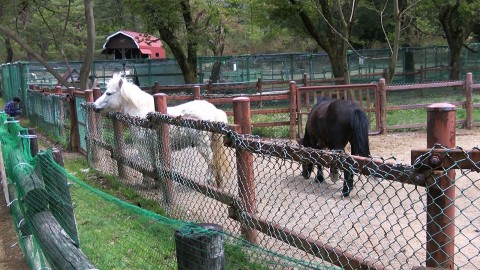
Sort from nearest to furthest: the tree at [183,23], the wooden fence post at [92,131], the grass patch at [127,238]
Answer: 1. the grass patch at [127,238]
2. the wooden fence post at [92,131]
3. the tree at [183,23]

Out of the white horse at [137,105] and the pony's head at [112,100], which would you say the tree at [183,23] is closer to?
the white horse at [137,105]

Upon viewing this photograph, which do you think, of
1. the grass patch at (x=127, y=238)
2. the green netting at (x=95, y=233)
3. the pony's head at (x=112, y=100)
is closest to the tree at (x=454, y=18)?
the pony's head at (x=112, y=100)

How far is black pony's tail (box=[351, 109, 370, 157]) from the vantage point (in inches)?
275

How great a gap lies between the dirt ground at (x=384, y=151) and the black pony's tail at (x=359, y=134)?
660 millimetres

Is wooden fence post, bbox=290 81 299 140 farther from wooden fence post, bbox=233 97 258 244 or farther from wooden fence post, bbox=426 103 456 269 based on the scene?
wooden fence post, bbox=426 103 456 269

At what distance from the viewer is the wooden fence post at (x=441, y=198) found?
244 centimetres

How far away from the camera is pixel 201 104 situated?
26.2 feet

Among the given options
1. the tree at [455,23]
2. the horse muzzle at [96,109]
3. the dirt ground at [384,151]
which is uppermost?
the tree at [455,23]

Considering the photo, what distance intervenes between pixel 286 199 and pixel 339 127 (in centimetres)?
182

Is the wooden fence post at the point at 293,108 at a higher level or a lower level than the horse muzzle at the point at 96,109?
lower

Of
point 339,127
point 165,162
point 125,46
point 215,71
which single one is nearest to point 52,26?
point 215,71

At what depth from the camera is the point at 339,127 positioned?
24.2 feet

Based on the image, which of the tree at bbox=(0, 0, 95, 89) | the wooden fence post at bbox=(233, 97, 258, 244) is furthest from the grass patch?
the tree at bbox=(0, 0, 95, 89)

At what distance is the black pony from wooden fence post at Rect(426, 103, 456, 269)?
3.84m
